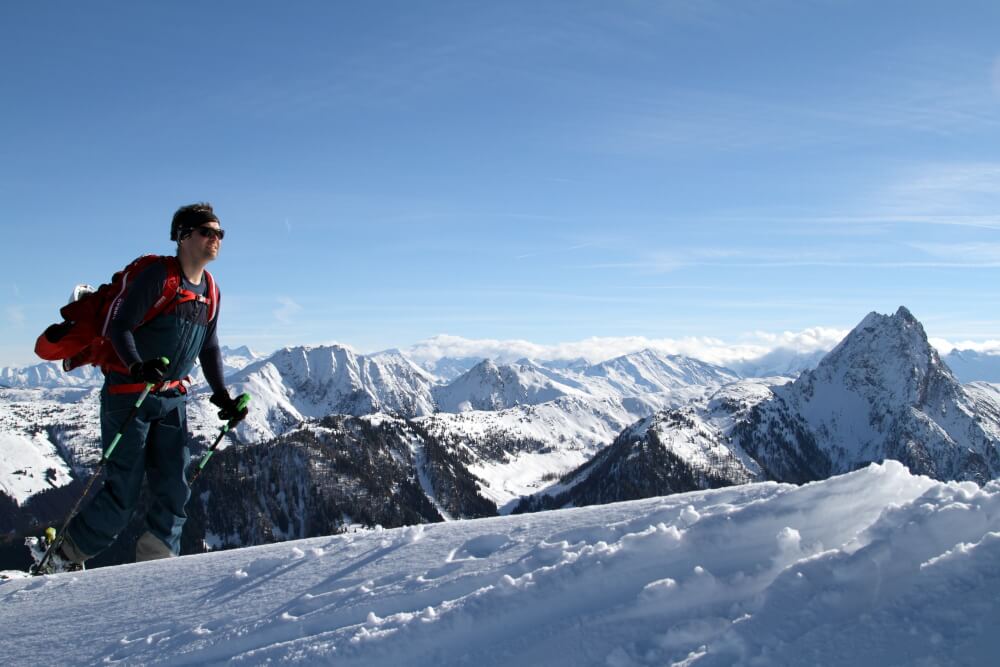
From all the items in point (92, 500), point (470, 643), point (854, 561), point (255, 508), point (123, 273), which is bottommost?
point (255, 508)

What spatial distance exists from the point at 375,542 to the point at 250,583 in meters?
1.30

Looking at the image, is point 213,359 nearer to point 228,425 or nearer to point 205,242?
point 228,425

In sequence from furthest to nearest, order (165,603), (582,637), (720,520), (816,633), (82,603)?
(82,603)
(165,603)
(720,520)
(582,637)
(816,633)

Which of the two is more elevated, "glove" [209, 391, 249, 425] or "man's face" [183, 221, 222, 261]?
"man's face" [183, 221, 222, 261]

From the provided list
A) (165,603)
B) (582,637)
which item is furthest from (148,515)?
(582,637)

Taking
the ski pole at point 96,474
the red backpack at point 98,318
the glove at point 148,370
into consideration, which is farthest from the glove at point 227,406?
the glove at point 148,370

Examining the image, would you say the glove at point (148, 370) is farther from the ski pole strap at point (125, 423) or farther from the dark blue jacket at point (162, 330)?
the ski pole strap at point (125, 423)

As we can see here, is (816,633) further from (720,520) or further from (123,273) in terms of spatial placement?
(123,273)

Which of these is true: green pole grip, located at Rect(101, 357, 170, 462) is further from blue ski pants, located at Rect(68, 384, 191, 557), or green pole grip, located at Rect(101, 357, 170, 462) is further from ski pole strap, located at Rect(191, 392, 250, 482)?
ski pole strap, located at Rect(191, 392, 250, 482)

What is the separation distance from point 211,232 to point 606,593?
5433mm

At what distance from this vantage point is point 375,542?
6.89 metres

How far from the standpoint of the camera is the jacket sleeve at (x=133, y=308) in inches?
255

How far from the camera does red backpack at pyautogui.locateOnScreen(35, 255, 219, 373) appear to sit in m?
6.71

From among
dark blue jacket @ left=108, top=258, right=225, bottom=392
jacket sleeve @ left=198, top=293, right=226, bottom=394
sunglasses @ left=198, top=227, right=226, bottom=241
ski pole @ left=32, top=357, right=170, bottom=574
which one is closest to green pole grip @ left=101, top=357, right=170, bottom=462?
ski pole @ left=32, top=357, right=170, bottom=574
